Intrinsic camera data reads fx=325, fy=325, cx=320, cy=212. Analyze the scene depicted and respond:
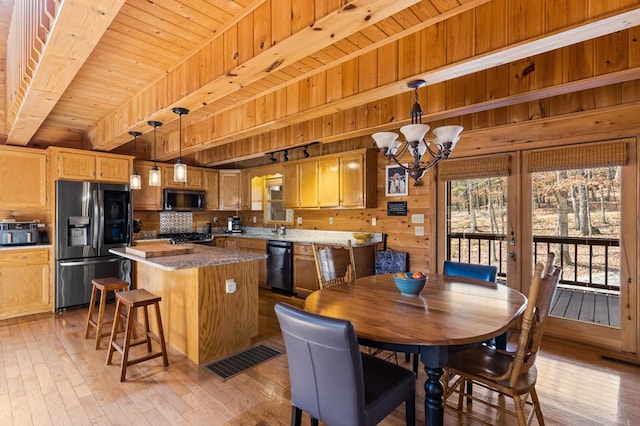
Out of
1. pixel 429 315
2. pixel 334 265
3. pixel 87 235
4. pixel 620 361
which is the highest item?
pixel 87 235

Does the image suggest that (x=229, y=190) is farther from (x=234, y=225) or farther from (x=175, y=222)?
(x=175, y=222)

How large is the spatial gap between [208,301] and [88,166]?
306cm

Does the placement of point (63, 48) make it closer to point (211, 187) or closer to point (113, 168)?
point (113, 168)

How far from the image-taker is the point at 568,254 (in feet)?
11.1

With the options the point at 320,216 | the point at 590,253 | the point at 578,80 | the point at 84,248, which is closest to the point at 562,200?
the point at 590,253

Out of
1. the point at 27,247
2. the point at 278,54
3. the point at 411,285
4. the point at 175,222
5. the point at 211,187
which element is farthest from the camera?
the point at 211,187

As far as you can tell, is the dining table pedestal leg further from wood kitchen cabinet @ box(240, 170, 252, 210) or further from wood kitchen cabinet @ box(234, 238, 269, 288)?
wood kitchen cabinet @ box(240, 170, 252, 210)

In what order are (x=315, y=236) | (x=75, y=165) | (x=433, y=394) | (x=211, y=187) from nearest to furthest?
1. (x=433, y=394)
2. (x=75, y=165)
3. (x=315, y=236)
4. (x=211, y=187)

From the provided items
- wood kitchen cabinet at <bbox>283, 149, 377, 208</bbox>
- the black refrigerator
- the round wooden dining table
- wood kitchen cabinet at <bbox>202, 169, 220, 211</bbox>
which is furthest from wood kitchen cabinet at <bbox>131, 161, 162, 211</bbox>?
the round wooden dining table

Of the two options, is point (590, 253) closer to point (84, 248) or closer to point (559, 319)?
point (559, 319)

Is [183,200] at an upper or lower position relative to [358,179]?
lower

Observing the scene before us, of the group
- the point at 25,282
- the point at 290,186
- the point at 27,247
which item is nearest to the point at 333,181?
the point at 290,186

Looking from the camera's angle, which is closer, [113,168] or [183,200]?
[113,168]

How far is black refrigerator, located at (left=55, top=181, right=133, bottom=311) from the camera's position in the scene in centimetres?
421
